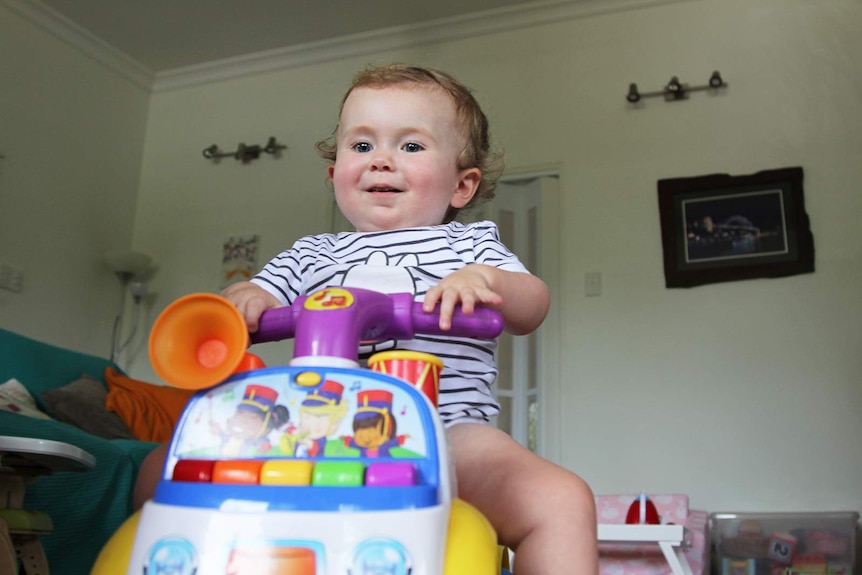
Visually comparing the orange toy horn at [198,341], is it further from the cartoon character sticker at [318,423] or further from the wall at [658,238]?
the wall at [658,238]

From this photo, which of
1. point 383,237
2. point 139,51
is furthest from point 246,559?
point 139,51

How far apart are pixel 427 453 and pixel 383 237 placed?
0.52 m

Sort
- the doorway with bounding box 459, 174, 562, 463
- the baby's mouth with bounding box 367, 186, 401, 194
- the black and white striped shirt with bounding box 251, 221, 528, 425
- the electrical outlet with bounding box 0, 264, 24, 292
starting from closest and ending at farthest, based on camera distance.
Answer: the black and white striped shirt with bounding box 251, 221, 528, 425 < the baby's mouth with bounding box 367, 186, 401, 194 < the doorway with bounding box 459, 174, 562, 463 < the electrical outlet with bounding box 0, 264, 24, 292

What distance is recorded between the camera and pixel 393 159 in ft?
3.61

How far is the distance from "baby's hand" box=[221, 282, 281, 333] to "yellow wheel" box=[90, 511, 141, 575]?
Result: 22 centimetres

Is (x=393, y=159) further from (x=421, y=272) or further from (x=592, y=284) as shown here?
(x=592, y=284)

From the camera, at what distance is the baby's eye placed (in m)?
1.12

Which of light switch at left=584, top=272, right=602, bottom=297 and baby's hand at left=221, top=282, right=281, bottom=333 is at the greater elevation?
light switch at left=584, top=272, right=602, bottom=297

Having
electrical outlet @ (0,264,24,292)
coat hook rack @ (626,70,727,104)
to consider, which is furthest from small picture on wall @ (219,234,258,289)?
coat hook rack @ (626,70,727,104)

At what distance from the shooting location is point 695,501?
3.51 meters

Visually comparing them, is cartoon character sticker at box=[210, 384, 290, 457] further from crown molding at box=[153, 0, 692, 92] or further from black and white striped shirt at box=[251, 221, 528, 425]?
crown molding at box=[153, 0, 692, 92]

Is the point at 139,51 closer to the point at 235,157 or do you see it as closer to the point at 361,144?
the point at 235,157

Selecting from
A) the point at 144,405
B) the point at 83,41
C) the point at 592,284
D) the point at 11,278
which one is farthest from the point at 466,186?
the point at 83,41

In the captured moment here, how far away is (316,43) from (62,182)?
1.60m
